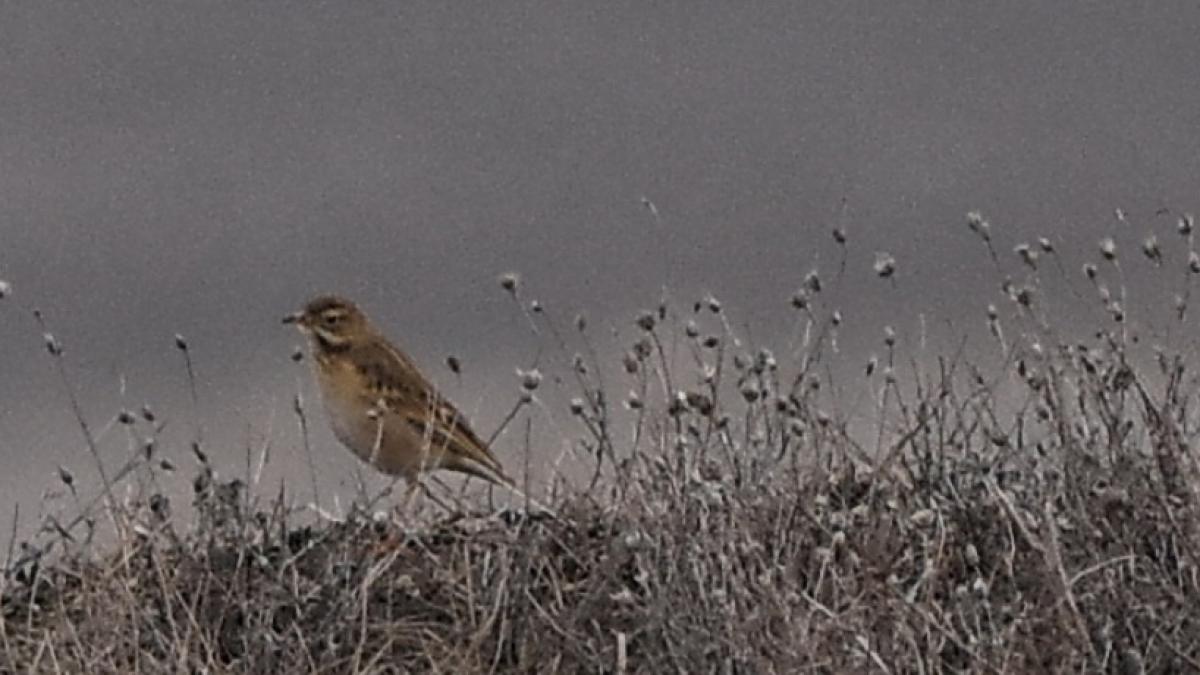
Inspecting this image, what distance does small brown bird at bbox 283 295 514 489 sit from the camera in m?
11.1

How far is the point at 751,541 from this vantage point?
28.5 ft

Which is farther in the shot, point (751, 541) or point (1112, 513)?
point (1112, 513)

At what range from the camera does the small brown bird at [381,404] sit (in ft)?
36.3

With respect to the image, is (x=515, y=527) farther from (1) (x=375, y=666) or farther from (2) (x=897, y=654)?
(2) (x=897, y=654)

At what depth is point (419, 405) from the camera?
452 inches

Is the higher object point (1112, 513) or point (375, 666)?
point (1112, 513)

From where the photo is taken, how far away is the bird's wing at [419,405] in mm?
10938

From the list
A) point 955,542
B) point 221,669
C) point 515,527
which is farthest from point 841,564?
point 221,669

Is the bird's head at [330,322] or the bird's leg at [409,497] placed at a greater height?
the bird's head at [330,322]

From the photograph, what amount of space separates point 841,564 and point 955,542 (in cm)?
65

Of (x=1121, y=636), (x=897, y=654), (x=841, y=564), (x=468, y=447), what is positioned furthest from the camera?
(x=468, y=447)

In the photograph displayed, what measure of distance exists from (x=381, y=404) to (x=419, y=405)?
32 cm

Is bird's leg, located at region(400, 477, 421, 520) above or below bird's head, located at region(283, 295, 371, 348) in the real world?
below

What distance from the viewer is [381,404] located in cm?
1118
